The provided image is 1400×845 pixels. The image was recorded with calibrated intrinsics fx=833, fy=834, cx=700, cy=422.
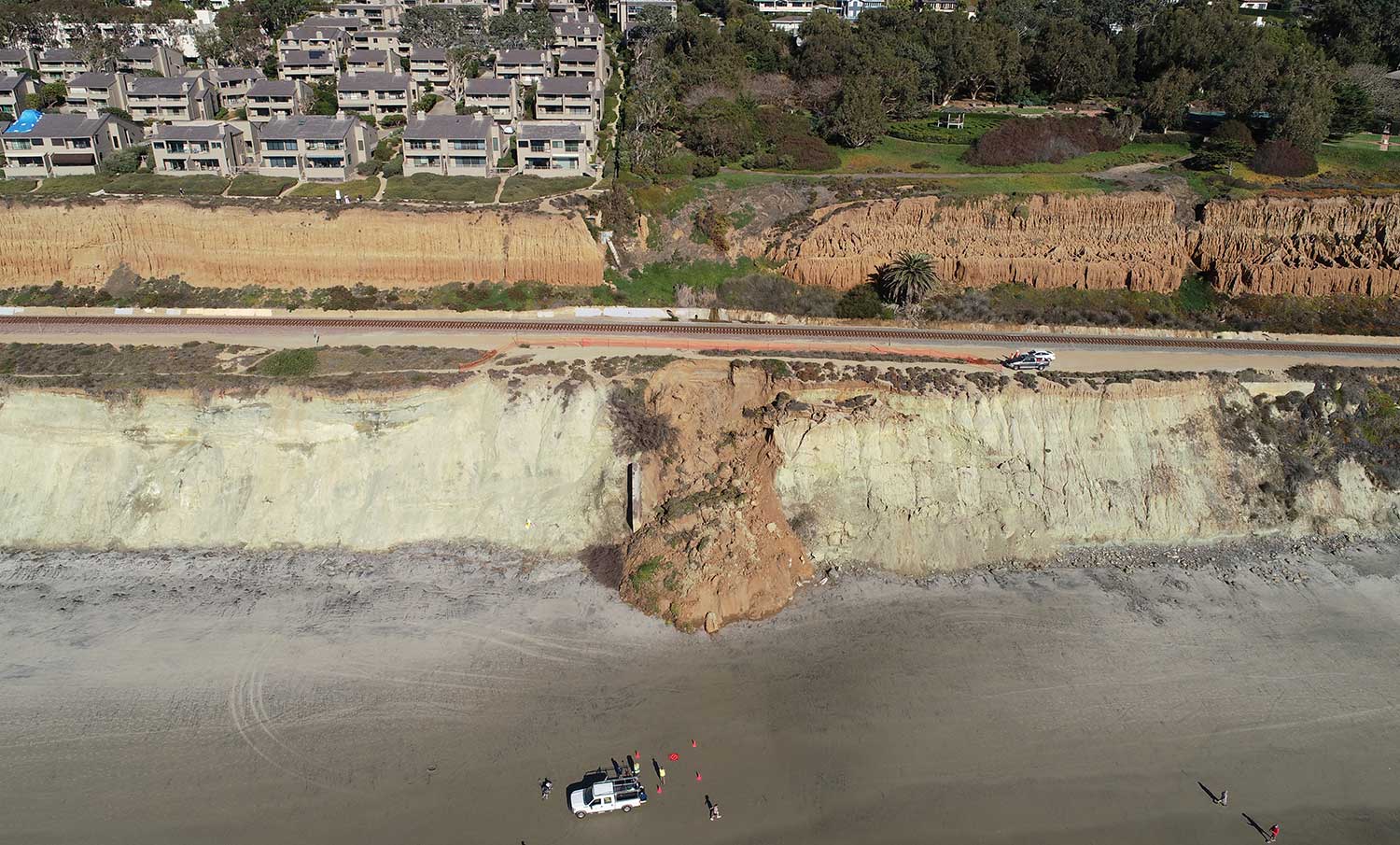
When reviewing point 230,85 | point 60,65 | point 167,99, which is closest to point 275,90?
point 230,85

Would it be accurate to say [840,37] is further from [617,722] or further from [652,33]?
[617,722]

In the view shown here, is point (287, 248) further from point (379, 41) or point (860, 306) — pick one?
point (379, 41)

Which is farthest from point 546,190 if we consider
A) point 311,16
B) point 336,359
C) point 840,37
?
point 311,16

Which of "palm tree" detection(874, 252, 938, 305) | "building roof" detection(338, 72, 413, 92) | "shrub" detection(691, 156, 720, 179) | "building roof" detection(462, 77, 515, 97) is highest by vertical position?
"building roof" detection(338, 72, 413, 92)

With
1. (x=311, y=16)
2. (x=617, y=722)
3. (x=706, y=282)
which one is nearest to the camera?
(x=617, y=722)

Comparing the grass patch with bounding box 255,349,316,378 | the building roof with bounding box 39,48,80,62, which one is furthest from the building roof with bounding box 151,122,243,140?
the building roof with bounding box 39,48,80,62

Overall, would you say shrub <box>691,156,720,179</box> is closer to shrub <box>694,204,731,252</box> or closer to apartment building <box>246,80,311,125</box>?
shrub <box>694,204,731,252</box>
